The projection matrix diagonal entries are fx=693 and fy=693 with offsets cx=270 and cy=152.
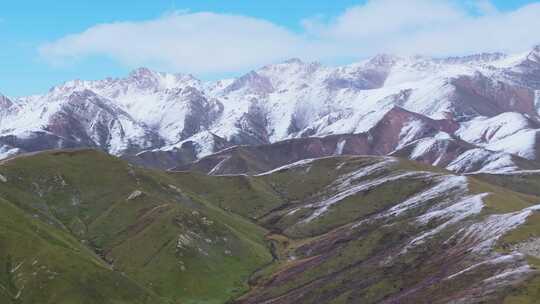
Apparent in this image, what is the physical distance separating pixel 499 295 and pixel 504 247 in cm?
4503

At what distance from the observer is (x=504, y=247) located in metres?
188

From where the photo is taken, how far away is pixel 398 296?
179 m

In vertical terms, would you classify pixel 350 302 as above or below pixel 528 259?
below

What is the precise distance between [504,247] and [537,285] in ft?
143

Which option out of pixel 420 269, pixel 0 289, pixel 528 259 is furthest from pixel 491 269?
pixel 0 289

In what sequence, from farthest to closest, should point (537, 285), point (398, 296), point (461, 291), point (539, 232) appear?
1. point (539, 232)
2. point (398, 296)
3. point (461, 291)
4. point (537, 285)

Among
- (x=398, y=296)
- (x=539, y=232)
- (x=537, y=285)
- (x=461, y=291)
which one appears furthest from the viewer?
(x=539, y=232)

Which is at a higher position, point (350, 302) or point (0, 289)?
point (0, 289)

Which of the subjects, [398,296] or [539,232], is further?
[539,232]

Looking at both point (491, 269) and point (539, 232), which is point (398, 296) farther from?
point (539, 232)

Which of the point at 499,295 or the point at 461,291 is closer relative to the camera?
the point at 499,295

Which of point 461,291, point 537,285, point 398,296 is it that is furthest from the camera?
point 398,296

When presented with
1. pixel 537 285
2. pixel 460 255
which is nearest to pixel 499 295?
pixel 537 285

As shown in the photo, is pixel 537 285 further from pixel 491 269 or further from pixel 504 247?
pixel 504 247
